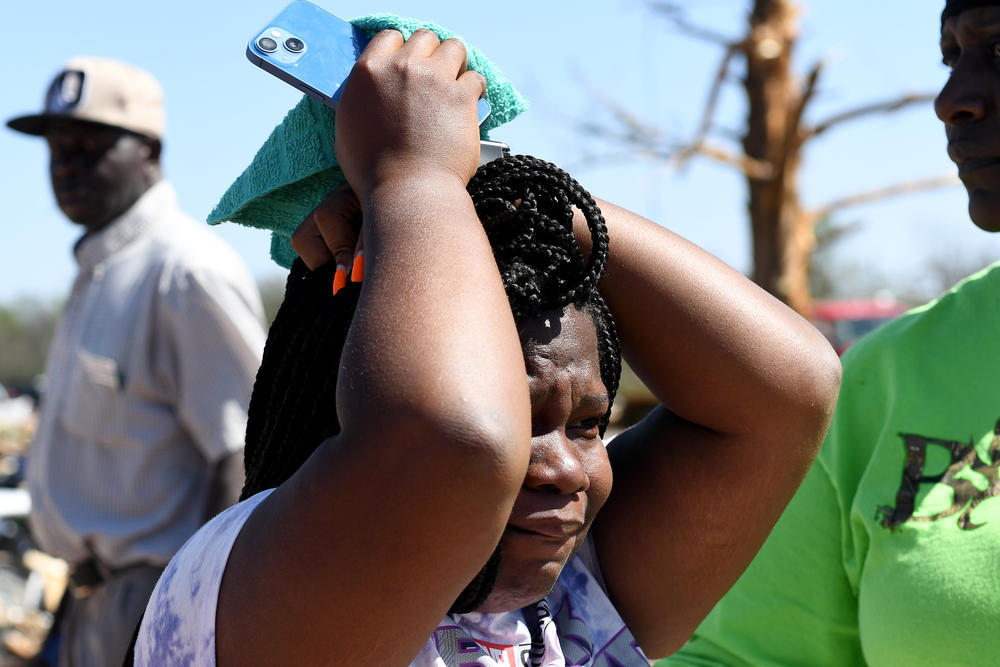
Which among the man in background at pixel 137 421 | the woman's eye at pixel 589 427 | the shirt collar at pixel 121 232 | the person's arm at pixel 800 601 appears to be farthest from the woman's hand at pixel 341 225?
the shirt collar at pixel 121 232

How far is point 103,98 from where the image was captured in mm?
4426

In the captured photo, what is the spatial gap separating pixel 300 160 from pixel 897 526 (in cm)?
120

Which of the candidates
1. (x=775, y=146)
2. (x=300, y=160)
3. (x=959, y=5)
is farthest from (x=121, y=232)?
(x=775, y=146)

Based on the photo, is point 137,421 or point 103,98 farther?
point 103,98

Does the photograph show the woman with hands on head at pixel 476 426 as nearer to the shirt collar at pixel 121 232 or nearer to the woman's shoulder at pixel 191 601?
the woman's shoulder at pixel 191 601

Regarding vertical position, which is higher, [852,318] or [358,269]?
[358,269]

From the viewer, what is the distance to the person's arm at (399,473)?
3.96 feet

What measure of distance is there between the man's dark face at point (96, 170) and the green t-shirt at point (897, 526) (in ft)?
9.81

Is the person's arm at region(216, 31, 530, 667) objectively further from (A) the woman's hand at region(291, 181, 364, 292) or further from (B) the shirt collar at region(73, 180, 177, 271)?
(B) the shirt collar at region(73, 180, 177, 271)

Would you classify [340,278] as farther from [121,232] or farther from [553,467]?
[121,232]

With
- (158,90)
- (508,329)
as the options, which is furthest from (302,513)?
(158,90)

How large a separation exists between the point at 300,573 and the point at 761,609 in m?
1.17

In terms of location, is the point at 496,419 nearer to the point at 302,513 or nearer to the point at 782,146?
the point at 302,513

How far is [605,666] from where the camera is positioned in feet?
5.68
